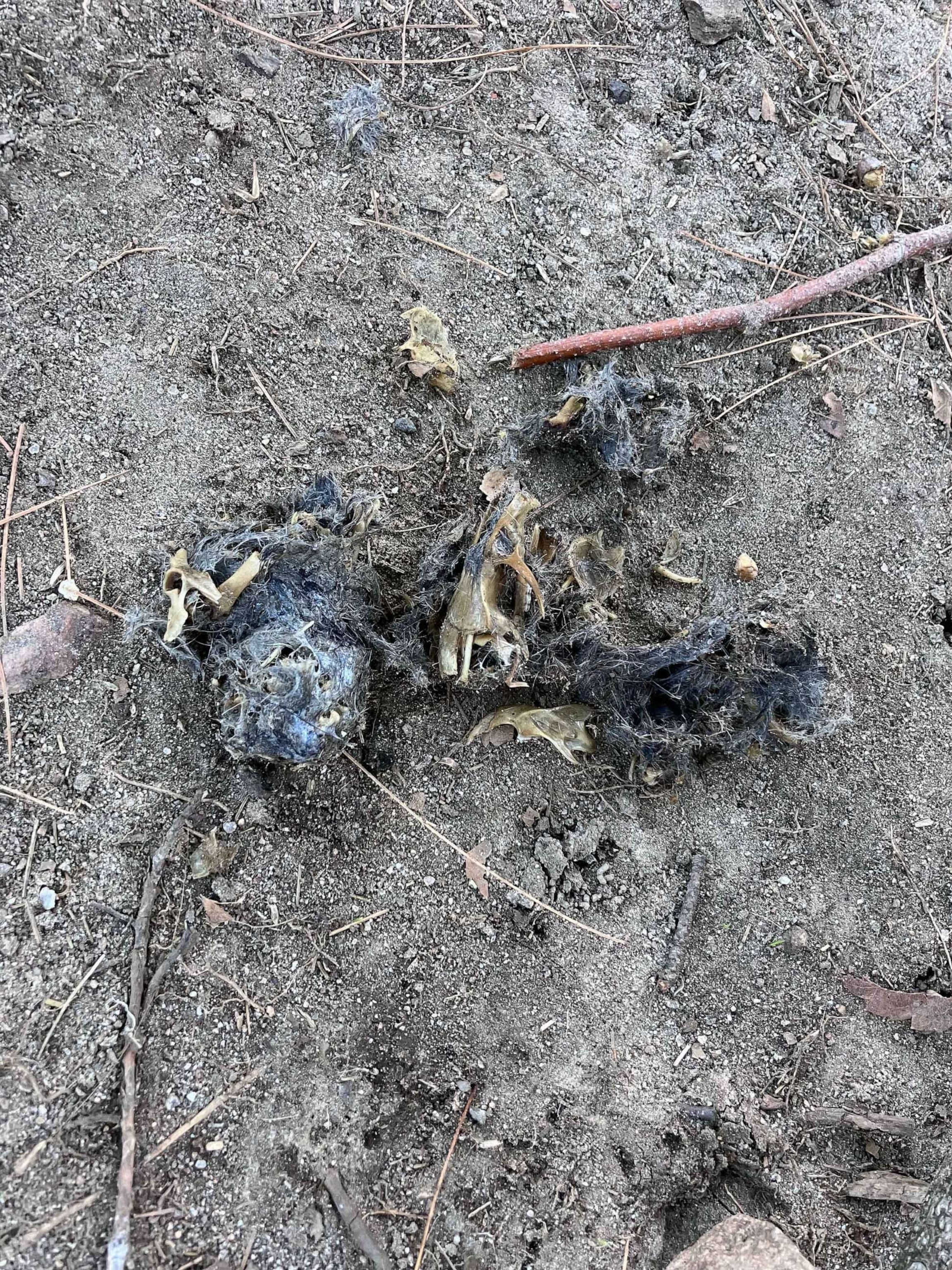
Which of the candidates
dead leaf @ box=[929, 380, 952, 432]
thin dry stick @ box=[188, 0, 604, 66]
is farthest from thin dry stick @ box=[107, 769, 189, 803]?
dead leaf @ box=[929, 380, 952, 432]

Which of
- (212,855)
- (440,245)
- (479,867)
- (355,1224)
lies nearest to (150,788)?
(212,855)

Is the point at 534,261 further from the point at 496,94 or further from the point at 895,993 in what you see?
the point at 895,993

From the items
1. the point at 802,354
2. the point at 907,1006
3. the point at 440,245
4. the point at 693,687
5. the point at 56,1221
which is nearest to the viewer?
the point at 56,1221

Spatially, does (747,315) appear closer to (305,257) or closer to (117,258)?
(305,257)

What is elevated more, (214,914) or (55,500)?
(55,500)

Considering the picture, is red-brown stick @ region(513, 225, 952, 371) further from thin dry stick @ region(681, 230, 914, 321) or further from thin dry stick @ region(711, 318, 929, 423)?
thin dry stick @ region(711, 318, 929, 423)

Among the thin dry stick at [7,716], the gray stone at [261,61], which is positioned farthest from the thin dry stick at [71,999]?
the gray stone at [261,61]

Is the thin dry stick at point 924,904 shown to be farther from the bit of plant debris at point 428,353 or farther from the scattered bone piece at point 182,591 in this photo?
the scattered bone piece at point 182,591

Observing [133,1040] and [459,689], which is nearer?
[133,1040]
